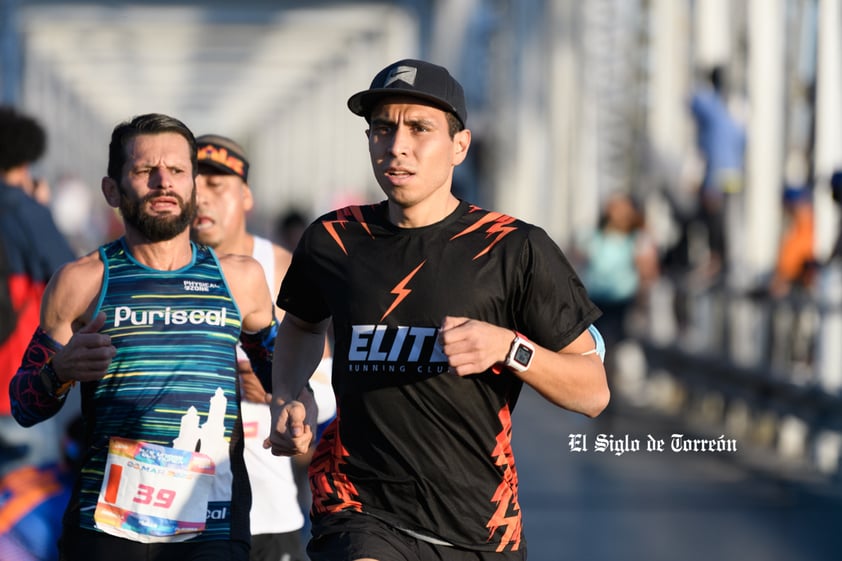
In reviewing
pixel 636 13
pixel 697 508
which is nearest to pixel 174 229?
pixel 697 508

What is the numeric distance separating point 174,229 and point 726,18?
13352 mm

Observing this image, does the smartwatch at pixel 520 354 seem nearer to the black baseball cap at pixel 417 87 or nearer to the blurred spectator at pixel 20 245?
the black baseball cap at pixel 417 87

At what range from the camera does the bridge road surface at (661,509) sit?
358 inches

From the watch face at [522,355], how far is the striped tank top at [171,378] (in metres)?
1.06

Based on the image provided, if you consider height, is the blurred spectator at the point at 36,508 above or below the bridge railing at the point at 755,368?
above

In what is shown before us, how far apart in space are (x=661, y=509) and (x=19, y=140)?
4.91 meters

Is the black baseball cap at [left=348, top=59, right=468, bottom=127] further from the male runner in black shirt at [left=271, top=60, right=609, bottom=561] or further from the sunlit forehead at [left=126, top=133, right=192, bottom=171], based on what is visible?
the sunlit forehead at [left=126, top=133, right=192, bottom=171]

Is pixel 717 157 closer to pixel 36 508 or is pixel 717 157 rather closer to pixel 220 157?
pixel 220 157

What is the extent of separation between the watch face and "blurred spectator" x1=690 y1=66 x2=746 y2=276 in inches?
408

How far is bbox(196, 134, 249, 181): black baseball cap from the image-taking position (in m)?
6.09

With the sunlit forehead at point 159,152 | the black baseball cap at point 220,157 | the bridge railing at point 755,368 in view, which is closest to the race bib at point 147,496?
the sunlit forehead at point 159,152

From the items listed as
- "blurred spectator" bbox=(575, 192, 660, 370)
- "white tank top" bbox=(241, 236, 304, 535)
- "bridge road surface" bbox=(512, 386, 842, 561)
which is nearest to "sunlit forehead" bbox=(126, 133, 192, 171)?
"white tank top" bbox=(241, 236, 304, 535)

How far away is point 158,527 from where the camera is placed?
4516 mm

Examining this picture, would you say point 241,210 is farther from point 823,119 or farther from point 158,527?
point 823,119
